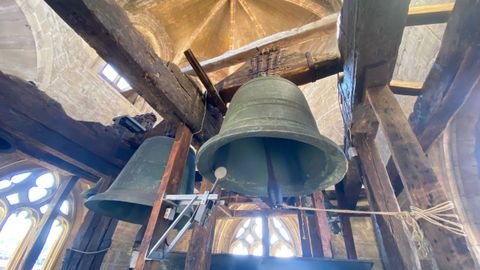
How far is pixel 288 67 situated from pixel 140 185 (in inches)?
58.6

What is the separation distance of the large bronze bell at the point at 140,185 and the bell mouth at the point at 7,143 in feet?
2.98

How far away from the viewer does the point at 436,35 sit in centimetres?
245

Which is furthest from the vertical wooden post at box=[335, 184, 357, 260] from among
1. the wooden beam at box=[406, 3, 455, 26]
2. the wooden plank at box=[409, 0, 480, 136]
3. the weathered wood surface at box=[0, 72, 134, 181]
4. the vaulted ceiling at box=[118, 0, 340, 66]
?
the vaulted ceiling at box=[118, 0, 340, 66]

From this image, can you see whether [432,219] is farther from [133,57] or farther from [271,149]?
[133,57]

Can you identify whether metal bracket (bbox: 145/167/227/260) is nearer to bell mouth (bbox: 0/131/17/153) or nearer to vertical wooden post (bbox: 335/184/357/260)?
bell mouth (bbox: 0/131/17/153)

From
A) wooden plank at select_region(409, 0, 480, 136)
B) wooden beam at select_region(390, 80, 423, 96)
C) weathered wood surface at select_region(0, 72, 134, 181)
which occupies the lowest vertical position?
weathered wood surface at select_region(0, 72, 134, 181)

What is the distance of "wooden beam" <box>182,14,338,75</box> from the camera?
270 centimetres

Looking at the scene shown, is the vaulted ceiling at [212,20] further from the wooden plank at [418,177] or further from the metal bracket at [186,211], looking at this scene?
the metal bracket at [186,211]

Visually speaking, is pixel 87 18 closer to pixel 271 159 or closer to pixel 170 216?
pixel 170 216

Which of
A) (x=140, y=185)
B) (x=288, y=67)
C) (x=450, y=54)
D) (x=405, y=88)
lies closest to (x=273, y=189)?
(x=140, y=185)

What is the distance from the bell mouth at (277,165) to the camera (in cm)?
138

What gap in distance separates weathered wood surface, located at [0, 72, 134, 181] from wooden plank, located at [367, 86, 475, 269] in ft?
7.52

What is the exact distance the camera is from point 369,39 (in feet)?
4.14

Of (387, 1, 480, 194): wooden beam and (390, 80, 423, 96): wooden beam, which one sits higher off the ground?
(390, 80, 423, 96): wooden beam
